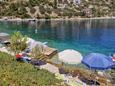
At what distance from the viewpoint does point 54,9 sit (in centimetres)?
13925

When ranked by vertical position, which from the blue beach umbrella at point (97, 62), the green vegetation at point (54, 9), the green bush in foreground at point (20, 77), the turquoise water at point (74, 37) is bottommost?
the green vegetation at point (54, 9)

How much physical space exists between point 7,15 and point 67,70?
329 ft

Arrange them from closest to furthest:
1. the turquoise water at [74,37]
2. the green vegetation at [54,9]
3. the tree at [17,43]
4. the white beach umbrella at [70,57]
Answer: the white beach umbrella at [70,57]
the tree at [17,43]
the turquoise water at [74,37]
the green vegetation at [54,9]

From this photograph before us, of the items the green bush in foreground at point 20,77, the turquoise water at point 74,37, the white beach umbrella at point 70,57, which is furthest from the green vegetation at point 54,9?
the green bush in foreground at point 20,77

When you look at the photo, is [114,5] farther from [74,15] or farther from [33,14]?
[33,14]

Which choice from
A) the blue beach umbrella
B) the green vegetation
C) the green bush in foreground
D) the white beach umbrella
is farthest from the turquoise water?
the green vegetation

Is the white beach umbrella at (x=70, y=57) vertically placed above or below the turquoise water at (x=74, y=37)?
above

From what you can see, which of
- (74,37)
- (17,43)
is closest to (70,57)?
(17,43)

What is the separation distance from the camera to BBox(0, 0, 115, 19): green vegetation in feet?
423

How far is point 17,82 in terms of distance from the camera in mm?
15430

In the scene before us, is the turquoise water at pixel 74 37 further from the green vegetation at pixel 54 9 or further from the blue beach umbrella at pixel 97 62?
the green vegetation at pixel 54 9

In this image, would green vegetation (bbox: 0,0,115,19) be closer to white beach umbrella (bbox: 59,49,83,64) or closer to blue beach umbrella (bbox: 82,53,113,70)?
white beach umbrella (bbox: 59,49,83,64)

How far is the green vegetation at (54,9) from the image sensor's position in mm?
129000

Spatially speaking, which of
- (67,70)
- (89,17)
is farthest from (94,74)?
(89,17)
